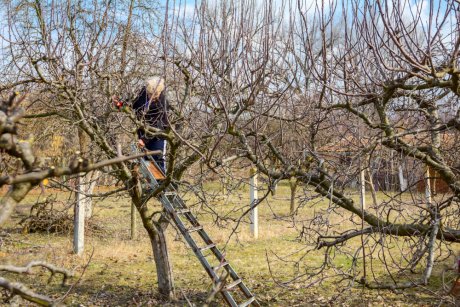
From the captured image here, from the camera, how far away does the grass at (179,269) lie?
22.7 feet

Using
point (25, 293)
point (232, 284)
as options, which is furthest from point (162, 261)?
point (25, 293)

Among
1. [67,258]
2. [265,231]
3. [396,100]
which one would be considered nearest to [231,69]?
[396,100]

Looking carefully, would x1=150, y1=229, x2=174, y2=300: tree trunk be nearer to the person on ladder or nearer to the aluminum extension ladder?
the aluminum extension ladder

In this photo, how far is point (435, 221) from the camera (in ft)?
13.2

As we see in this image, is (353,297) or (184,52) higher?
(184,52)

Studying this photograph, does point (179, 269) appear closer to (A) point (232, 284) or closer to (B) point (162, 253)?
(B) point (162, 253)

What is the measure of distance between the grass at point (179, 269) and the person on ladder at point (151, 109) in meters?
1.11

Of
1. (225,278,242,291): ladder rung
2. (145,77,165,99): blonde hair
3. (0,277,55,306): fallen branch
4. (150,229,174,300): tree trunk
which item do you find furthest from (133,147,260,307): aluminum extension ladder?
(0,277,55,306): fallen branch

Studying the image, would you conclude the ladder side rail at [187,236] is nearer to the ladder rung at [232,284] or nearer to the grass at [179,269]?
the ladder rung at [232,284]

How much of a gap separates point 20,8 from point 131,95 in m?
5.66

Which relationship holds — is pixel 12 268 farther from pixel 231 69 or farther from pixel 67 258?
pixel 67 258

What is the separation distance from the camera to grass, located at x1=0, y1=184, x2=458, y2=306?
692cm

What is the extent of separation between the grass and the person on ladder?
111 cm

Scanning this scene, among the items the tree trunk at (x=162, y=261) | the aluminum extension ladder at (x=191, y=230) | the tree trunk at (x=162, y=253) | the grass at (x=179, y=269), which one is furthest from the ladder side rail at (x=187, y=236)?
the tree trunk at (x=162, y=261)
